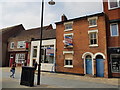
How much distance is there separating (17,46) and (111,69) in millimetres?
23313

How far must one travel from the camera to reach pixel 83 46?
18.8m

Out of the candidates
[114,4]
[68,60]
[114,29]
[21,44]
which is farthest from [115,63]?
[21,44]

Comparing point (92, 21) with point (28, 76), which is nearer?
point (28, 76)

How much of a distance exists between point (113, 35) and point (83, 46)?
4362mm

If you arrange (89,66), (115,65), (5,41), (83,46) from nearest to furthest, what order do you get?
(115,65)
(89,66)
(83,46)
(5,41)

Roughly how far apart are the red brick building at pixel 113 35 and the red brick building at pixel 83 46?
0.63 metres

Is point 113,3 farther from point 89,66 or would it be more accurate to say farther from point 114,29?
point 89,66

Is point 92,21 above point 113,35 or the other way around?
above

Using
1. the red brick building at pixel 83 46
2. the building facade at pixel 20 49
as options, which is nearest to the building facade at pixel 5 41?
the building facade at pixel 20 49

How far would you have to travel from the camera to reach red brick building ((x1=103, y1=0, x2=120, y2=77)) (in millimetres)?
16172

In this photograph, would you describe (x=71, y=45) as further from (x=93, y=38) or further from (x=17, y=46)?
(x=17, y=46)

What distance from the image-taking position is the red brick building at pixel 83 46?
674 inches

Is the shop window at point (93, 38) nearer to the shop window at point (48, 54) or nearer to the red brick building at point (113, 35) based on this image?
the red brick building at point (113, 35)

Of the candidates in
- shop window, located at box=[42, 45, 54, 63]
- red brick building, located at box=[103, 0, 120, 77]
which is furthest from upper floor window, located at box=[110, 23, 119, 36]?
shop window, located at box=[42, 45, 54, 63]
